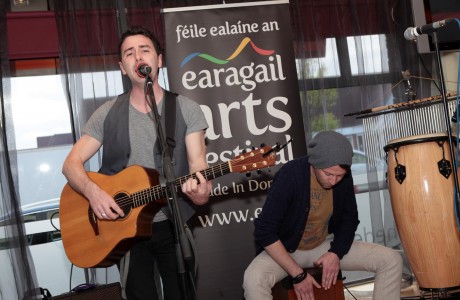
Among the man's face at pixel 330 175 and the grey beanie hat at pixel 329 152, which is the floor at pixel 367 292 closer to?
the man's face at pixel 330 175

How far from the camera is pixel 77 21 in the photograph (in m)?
5.09

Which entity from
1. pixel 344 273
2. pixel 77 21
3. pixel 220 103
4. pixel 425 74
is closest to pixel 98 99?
pixel 77 21

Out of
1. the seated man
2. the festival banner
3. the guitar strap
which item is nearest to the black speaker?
the festival banner

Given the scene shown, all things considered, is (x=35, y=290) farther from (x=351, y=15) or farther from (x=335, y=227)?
(x=351, y=15)

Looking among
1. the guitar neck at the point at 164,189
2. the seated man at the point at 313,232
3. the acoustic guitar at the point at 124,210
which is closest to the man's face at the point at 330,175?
the seated man at the point at 313,232

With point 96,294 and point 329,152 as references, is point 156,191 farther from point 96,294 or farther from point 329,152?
point 96,294

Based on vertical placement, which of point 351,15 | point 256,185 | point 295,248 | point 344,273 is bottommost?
point 344,273

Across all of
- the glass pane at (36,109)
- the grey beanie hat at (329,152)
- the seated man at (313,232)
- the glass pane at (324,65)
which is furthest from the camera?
the glass pane at (324,65)

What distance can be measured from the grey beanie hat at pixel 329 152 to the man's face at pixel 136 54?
0.86 metres

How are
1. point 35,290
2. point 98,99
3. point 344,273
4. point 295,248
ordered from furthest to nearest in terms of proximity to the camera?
1. point 344,273
2. point 98,99
3. point 35,290
4. point 295,248

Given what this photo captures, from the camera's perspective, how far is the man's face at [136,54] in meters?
2.77

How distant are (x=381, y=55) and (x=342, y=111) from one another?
630mm

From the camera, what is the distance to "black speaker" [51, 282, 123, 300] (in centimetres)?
347

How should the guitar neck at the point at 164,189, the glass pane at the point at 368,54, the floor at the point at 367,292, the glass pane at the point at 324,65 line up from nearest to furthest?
the guitar neck at the point at 164,189, the floor at the point at 367,292, the glass pane at the point at 324,65, the glass pane at the point at 368,54
